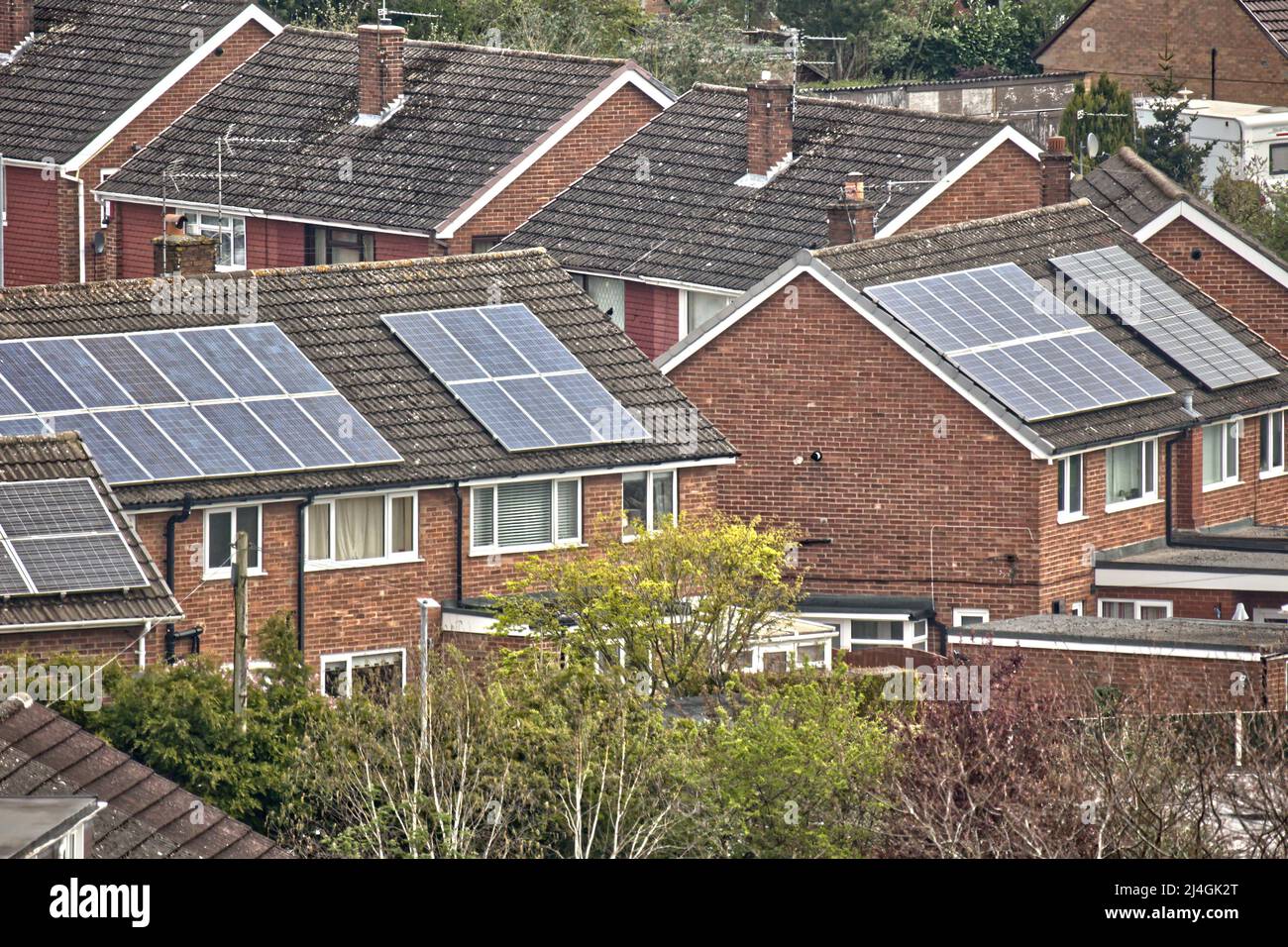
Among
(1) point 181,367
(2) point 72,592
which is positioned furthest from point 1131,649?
(2) point 72,592

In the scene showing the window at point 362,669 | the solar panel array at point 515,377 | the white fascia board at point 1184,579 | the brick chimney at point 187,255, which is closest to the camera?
the window at point 362,669

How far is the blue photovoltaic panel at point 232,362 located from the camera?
113 feet

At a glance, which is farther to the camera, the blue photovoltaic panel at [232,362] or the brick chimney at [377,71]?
the brick chimney at [377,71]

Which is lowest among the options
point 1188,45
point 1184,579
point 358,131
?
point 1184,579

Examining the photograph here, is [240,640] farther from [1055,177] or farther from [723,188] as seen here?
[1055,177]

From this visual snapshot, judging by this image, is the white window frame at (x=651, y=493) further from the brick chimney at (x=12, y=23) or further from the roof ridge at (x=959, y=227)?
the brick chimney at (x=12, y=23)

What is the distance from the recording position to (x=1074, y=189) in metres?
50.0

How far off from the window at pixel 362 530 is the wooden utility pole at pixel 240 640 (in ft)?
15.3

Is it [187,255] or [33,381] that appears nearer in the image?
[33,381]

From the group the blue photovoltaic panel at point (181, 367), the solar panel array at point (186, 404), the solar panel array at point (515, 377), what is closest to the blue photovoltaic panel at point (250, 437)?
the solar panel array at point (186, 404)

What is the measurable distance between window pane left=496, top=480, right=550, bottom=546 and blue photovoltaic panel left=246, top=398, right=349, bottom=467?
2420 mm

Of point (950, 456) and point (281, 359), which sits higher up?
point (281, 359)

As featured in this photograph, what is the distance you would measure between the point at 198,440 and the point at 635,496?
6364mm

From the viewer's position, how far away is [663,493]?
36.0 metres
